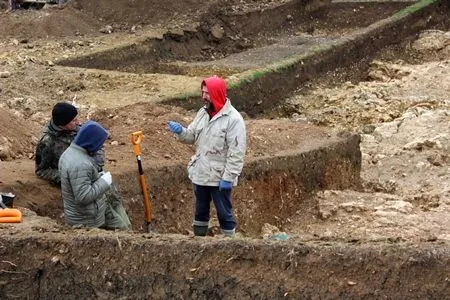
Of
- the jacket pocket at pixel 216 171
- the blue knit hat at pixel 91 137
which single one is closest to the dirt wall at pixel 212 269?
the blue knit hat at pixel 91 137

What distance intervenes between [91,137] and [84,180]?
0.35 metres

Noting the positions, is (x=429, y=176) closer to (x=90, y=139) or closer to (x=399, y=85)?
(x=399, y=85)

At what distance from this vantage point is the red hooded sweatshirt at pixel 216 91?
7027 millimetres

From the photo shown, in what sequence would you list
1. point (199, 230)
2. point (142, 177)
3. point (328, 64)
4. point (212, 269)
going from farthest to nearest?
point (328, 64) → point (142, 177) → point (199, 230) → point (212, 269)

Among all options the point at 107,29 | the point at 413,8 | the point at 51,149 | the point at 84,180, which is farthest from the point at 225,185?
the point at 413,8

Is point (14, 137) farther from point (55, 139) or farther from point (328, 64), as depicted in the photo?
point (328, 64)

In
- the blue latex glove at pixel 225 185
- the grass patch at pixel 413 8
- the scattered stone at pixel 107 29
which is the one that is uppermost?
the grass patch at pixel 413 8

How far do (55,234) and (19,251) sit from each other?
28 centimetres

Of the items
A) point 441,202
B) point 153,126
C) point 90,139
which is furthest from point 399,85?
point 90,139

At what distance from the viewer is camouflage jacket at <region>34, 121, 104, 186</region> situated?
7377 millimetres

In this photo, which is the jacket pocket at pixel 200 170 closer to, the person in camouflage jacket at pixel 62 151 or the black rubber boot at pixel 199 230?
the black rubber boot at pixel 199 230

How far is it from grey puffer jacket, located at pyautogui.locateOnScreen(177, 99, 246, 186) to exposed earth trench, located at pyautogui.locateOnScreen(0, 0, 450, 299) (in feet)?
2.48

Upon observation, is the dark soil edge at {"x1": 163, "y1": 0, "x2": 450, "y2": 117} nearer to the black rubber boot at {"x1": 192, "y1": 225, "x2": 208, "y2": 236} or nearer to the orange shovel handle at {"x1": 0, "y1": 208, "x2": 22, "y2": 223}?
the black rubber boot at {"x1": 192, "y1": 225, "x2": 208, "y2": 236}

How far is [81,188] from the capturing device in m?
6.49
